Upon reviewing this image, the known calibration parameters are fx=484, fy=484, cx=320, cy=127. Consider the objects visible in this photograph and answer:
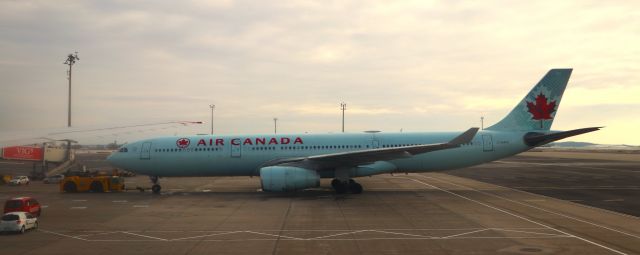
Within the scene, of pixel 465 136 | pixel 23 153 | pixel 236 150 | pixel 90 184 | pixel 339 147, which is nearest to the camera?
pixel 465 136

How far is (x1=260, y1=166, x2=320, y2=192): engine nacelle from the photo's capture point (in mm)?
26766

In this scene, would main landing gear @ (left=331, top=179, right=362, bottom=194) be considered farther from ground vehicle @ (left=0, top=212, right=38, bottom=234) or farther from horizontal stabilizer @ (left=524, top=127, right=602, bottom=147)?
ground vehicle @ (left=0, top=212, right=38, bottom=234)

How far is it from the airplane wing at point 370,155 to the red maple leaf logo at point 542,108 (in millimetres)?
7067

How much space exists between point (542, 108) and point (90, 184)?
97.2 ft

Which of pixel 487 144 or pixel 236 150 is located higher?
pixel 487 144

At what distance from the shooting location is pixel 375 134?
31828 millimetres

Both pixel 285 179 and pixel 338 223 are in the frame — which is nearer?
pixel 338 223

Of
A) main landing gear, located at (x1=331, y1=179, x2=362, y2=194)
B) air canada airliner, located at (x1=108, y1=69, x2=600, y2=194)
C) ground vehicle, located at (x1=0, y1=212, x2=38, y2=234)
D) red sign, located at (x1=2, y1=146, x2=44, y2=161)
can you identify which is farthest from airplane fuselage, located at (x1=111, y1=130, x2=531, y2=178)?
red sign, located at (x1=2, y1=146, x2=44, y2=161)

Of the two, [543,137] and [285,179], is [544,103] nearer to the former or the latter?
[543,137]

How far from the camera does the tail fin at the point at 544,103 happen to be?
31078 mm

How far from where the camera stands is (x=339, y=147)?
31.0 meters

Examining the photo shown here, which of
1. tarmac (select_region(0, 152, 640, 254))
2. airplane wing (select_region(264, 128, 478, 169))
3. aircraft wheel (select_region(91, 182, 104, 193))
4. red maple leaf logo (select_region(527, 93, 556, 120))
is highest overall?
red maple leaf logo (select_region(527, 93, 556, 120))

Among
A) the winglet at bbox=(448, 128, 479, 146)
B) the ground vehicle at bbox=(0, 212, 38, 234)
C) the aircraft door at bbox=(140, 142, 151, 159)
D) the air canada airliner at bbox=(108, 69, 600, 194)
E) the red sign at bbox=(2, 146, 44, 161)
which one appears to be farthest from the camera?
the red sign at bbox=(2, 146, 44, 161)

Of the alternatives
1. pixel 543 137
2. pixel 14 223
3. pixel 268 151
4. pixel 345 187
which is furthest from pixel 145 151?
pixel 543 137
